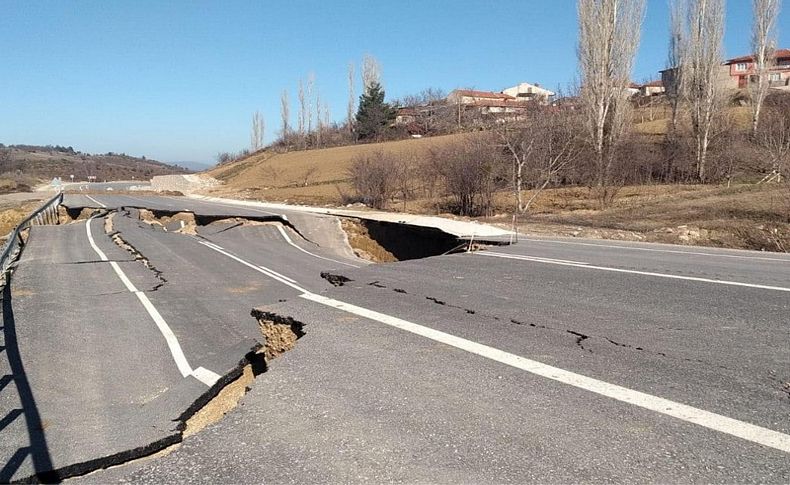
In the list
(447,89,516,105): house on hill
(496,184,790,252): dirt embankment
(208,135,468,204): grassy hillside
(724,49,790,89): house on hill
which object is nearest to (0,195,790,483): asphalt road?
(496,184,790,252): dirt embankment

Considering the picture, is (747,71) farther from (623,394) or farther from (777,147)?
(623,394)

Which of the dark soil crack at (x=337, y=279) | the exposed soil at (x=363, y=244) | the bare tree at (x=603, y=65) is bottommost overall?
the exposed soil at (x=363, y=244)

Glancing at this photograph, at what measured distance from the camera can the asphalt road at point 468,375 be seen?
122 inches

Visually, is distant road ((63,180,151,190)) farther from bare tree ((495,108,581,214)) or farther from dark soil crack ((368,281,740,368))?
dark soil crack ((368,281,740,368))

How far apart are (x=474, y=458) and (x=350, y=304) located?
3632 mm

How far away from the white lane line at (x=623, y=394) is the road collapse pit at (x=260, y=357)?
1023 millimetres

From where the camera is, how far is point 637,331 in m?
5.24

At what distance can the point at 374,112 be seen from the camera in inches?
3366

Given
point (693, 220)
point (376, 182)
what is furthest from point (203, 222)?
point (693, 220)

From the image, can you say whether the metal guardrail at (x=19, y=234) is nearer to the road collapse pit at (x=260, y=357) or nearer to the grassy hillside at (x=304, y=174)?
the road collapse pit at (x=260, y=357)

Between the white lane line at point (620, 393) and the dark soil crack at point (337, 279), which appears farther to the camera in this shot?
the dark soil crack at point (337, 279)

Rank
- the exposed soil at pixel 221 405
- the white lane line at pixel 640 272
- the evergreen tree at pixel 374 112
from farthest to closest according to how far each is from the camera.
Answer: the evergreen tree at pixel 374 112
the white lane line at pixel 640 272
the exposed soil at pixel 221 405

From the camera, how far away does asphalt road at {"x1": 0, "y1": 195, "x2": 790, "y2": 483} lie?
3.10 m

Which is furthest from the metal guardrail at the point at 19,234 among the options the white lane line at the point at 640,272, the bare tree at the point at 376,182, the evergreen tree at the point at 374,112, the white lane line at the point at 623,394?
the evergreen tree at the point at 374,112
